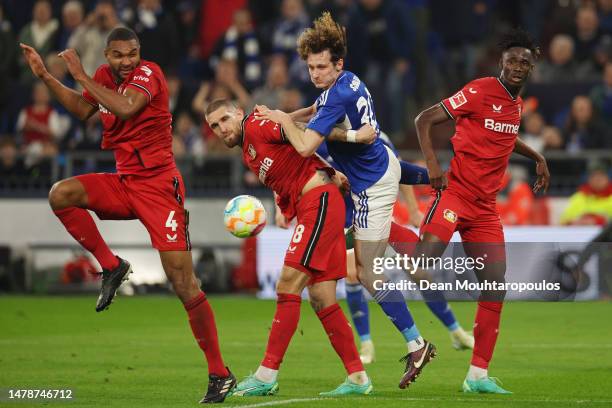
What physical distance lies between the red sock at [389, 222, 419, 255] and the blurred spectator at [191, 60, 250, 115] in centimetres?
871

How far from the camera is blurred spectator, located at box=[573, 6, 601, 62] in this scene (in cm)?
1947

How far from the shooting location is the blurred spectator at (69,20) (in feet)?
67.4

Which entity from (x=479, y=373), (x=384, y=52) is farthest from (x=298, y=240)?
(x=384, y=52)

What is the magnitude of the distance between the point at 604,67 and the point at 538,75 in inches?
40.5

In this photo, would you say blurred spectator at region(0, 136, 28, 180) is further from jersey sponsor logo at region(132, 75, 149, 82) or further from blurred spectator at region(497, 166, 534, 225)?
jersey sponsor logo at region(132, 75, 149, 82)

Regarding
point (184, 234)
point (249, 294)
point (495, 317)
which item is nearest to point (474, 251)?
point (495, 317)

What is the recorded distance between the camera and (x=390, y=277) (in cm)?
968

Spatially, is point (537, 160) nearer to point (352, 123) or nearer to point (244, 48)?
point (352, 123)

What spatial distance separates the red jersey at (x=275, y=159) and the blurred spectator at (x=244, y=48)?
35.5 ft

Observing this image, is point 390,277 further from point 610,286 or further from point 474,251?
point 610,286

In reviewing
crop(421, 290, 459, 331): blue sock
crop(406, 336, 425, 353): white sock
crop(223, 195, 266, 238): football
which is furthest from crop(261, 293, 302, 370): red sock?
crop(421, 290, 459, 331): blue sock

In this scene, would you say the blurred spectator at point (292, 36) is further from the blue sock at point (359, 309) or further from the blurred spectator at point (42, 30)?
the blue sock at point (359, 309)

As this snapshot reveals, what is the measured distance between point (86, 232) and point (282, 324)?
5.22ft

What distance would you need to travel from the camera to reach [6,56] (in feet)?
68.8
